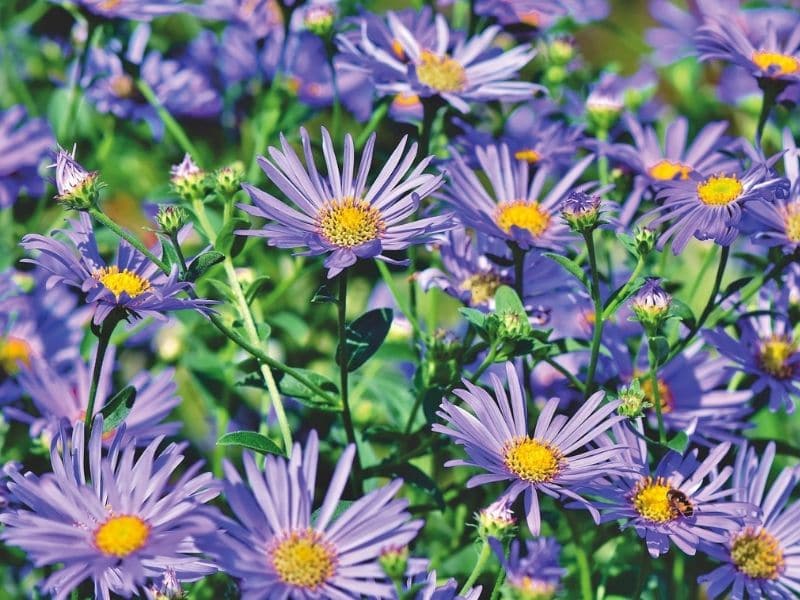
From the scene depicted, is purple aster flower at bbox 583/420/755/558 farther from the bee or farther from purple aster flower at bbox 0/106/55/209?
purple aster flower at bbox 0/106/55/209

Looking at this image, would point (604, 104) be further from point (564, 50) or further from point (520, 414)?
point (520, 414)

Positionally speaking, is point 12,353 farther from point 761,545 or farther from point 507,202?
point 761,545

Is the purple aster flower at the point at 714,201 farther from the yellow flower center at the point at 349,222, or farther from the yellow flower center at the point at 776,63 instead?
the yellow flower center at the point at 349,222

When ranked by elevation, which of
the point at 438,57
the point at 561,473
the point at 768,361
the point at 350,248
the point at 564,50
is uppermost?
the point at 564,50

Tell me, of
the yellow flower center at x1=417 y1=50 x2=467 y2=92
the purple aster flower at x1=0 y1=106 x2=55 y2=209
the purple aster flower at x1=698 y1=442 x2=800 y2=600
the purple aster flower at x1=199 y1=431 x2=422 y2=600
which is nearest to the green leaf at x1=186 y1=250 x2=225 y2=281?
the purple aster flower at x1=199 y1=431 x2=422 y2=600

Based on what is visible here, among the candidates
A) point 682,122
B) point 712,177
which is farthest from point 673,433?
point 682,122

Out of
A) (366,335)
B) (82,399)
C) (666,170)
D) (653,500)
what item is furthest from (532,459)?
(82,399)
